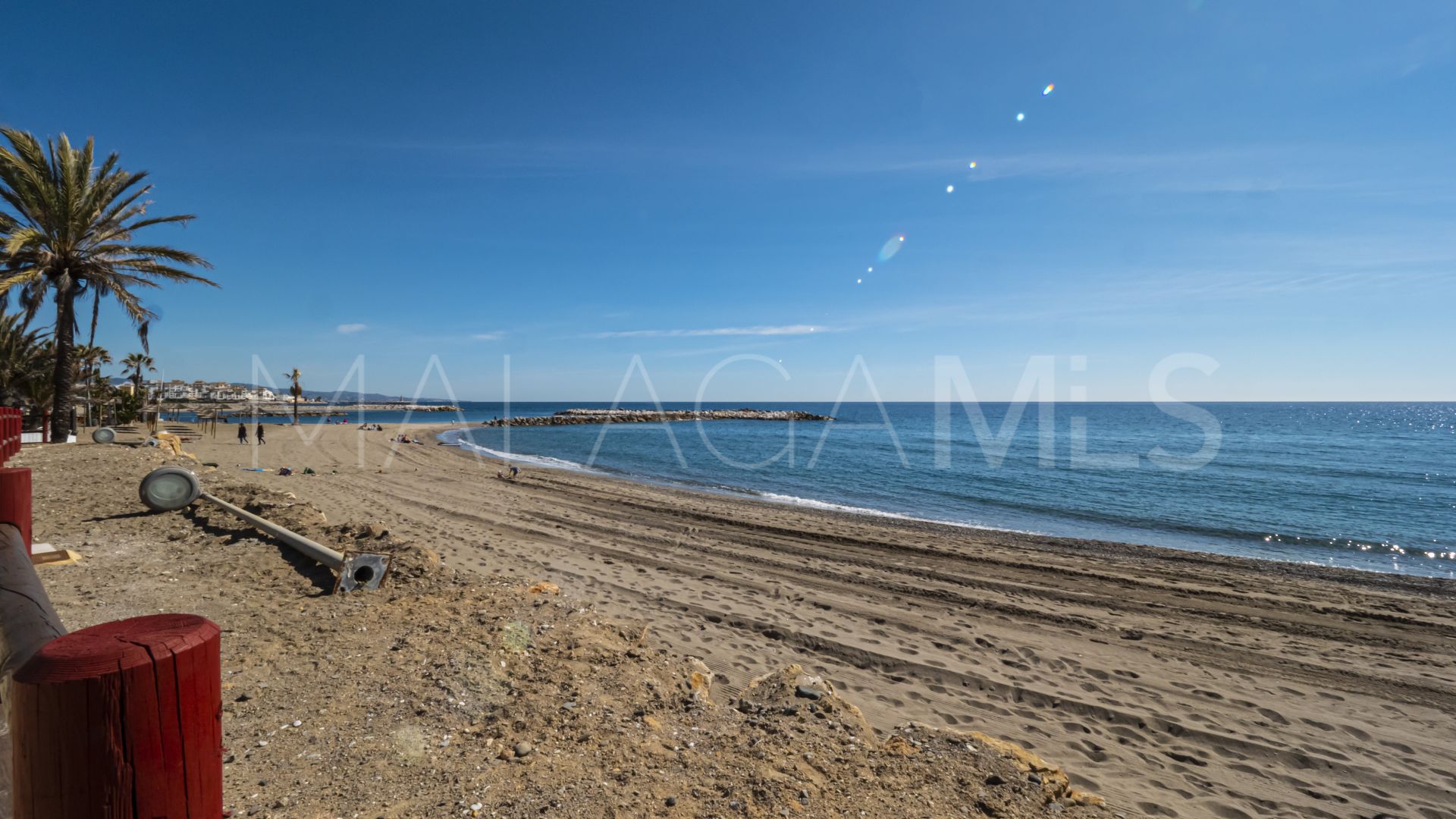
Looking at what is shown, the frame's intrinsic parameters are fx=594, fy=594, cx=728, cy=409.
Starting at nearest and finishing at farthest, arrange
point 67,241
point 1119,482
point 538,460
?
point 67,241, point 1119,482, point 538,460

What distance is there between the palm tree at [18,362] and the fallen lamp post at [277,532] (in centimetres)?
2200

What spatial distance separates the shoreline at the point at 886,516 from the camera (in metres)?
14.4

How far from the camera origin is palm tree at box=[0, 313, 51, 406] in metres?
23.3

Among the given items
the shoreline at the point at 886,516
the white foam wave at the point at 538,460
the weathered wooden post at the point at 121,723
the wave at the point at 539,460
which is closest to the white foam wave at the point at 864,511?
the shoreline at the point at 886,516

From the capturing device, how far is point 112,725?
3.81 ft

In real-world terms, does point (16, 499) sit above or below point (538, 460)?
above

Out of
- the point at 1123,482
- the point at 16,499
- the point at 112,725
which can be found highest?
the point at 16,499

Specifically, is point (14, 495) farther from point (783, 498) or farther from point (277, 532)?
point (783, 498)

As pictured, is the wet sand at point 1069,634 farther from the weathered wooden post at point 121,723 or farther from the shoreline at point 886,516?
the weathered wooden post at point 121,723

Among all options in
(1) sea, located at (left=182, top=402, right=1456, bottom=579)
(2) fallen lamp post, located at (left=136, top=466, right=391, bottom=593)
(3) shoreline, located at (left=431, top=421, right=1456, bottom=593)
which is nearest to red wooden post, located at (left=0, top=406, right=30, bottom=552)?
(2) fallen lamp post, located at (left=136, top=466, right=391, bottom=593)

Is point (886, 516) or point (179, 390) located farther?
point (179, 390)

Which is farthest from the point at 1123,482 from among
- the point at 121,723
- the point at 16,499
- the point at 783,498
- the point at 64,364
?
the point at 64,364

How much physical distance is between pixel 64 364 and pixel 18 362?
32.4ft

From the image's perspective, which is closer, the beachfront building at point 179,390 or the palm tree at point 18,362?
→ the palm tree at point 18,362
